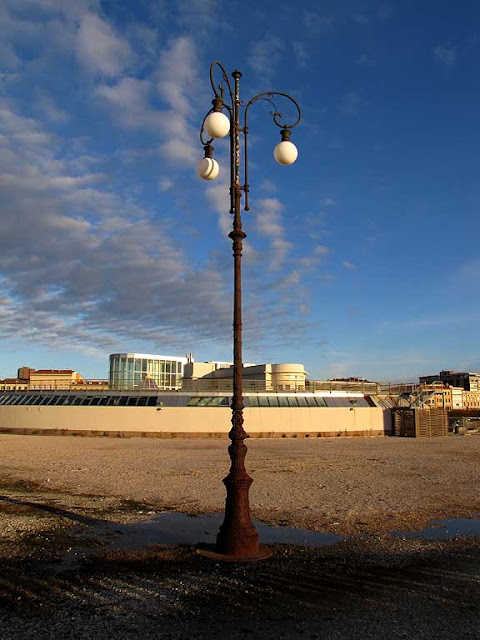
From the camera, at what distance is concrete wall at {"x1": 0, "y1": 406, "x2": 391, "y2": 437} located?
3903cm

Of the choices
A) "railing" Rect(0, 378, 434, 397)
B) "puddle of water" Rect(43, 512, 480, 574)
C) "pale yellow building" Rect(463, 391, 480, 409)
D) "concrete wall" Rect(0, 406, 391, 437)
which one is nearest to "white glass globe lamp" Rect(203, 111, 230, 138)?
"puddle of water" Rect(43, 512, 480, 574)

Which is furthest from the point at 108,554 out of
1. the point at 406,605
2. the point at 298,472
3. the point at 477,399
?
the point at 477,399

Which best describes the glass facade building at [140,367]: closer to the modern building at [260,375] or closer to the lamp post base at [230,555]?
the modern building at [260,375]

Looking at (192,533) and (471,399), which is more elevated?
A: (471,399)

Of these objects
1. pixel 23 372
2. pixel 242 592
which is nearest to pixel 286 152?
pixel 242 592

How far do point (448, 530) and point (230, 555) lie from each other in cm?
491

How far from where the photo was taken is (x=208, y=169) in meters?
9.77

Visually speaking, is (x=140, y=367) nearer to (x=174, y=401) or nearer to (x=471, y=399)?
(x=174, y=401)

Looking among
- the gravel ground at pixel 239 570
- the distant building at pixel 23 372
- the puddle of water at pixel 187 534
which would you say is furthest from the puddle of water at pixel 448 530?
the distant building at pixel 23 372

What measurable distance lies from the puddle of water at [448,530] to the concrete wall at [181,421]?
Answer: 28.3 metres

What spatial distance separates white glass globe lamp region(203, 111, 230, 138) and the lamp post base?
275 inches

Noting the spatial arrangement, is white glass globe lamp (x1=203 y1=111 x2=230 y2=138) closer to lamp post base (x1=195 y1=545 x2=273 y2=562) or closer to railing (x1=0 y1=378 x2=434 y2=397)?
lamp post base (x1=195 y1=545 x2=273 y2=562)

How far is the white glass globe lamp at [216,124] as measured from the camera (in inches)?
350

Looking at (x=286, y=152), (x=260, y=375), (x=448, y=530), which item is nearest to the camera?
(x=286, y=152)
